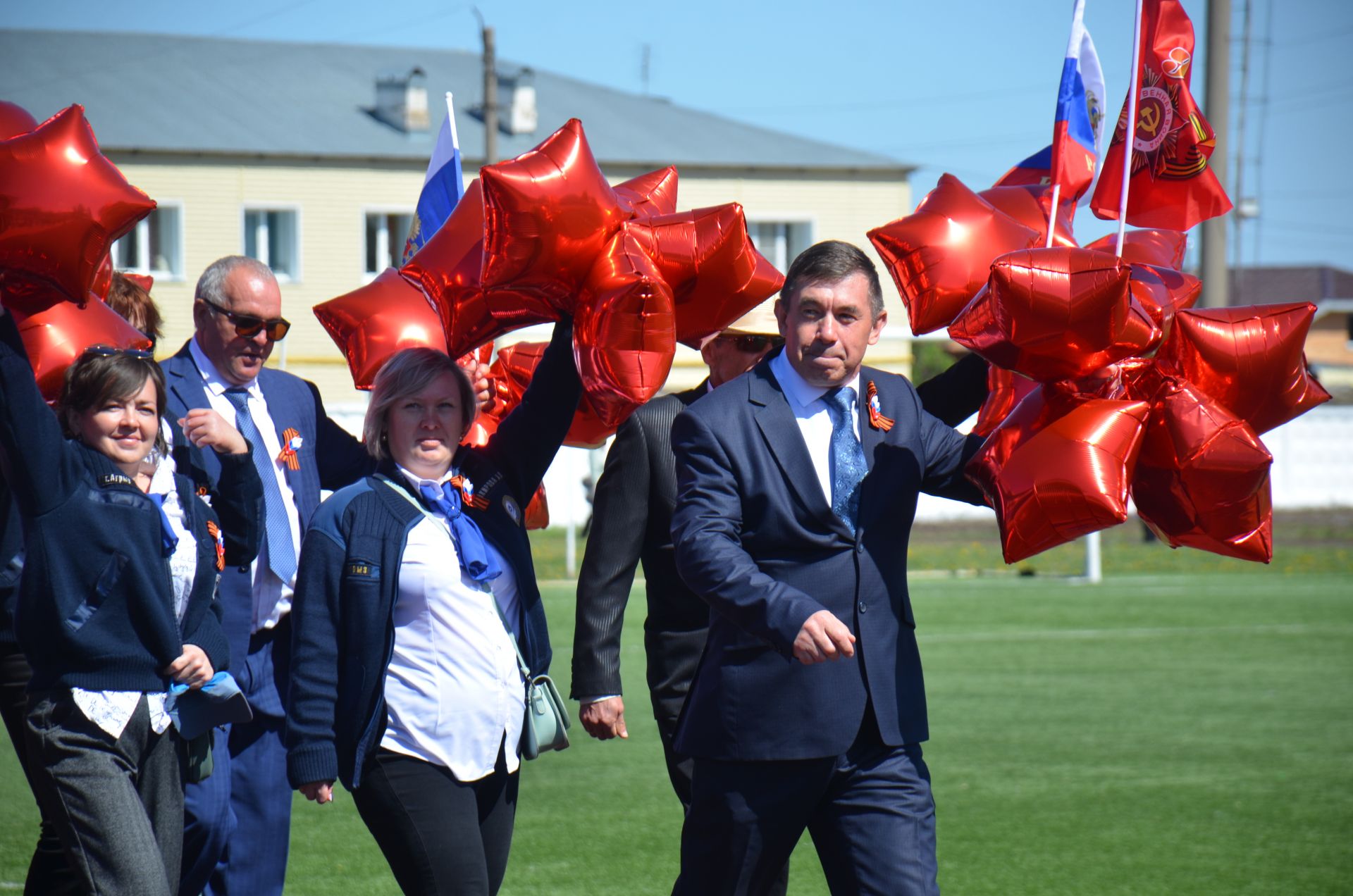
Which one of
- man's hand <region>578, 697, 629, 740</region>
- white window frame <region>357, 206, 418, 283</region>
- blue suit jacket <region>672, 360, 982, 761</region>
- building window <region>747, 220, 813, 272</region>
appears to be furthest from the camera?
building window <region>747, 220, 813, 272</region>

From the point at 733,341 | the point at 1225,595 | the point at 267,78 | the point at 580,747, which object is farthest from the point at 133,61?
the point at 733,341

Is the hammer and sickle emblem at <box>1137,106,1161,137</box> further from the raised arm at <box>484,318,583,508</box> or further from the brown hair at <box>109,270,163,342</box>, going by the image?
the brown hair at <box>109,270,163,342</box>

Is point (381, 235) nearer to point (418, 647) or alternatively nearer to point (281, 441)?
point (281, 441)

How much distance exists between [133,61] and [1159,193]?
32282 mm

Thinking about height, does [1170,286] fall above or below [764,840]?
Result: above

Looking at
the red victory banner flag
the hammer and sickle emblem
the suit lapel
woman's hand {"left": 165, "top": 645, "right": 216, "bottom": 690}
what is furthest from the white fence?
woman's hand {"left": 165, "top": 645, "right": 216, "bottom": 690}

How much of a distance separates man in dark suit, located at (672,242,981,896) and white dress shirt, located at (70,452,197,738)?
1.19m

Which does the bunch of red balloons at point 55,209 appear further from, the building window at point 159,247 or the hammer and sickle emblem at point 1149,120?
the building window at point 159,247

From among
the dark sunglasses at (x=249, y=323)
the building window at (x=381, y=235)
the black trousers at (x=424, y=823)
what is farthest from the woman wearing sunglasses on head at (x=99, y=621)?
the building window at (x=381, y=235)

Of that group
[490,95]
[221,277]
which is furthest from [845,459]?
[490,95]

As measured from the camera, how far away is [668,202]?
4.36 meters

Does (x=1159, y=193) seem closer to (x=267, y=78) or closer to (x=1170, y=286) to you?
(x=1170, y=286)

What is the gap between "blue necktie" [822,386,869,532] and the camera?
11.9 feet

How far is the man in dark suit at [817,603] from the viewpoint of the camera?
11.6 ft
